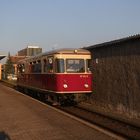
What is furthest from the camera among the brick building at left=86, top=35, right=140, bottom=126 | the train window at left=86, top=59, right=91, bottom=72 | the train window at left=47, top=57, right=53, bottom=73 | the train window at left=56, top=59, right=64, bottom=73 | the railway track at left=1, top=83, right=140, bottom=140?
the train window at left=86, top=59, right=91, bottom=72

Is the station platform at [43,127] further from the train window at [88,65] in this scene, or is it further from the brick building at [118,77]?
the train window at [88,65]

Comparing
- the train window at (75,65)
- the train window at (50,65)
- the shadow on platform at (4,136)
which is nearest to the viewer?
the shadow on platform at (4,136)

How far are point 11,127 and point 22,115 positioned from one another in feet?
9.59

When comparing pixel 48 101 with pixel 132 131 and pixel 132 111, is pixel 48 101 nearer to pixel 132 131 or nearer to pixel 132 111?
pixel 132 111

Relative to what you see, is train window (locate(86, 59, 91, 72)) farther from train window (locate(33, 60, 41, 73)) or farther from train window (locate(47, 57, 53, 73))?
train window (locate(33, 60, 41, 73))

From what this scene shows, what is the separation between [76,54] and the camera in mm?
19031

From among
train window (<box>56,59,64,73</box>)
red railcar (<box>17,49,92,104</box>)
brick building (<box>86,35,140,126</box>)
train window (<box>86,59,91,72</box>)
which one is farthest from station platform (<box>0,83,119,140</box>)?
train window (<box>86,59,91,72</box>)

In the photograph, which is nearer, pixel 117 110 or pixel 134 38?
pixel 134 38

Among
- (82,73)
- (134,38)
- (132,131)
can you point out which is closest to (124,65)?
(134,38)

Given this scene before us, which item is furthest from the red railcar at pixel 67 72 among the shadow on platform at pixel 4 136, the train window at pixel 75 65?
the shadow on platform at pixel 4 136

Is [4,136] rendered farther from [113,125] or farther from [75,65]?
[75,65]

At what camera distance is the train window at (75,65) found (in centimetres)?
1874

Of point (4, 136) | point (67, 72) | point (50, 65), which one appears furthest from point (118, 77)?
point (4, 136)

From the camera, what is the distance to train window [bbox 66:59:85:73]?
18.7 m
